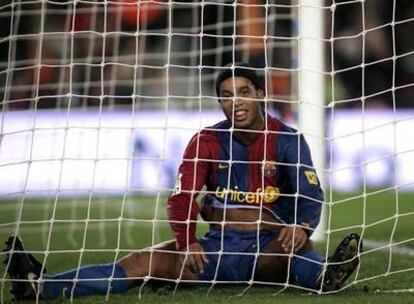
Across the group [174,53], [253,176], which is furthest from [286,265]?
[174,53]

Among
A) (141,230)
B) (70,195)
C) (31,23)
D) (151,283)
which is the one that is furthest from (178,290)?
(31,23)

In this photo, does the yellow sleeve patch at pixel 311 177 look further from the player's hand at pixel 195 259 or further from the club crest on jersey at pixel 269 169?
the player's hand at pixel 195 259

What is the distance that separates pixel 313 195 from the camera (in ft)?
19.7

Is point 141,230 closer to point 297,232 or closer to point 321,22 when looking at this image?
point 321,22

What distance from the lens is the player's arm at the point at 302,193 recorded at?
593 centimetres

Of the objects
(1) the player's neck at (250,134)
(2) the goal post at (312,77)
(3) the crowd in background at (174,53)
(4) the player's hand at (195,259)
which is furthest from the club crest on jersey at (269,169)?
(3) the crowd in background at (174,53)

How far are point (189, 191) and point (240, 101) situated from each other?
22.7 inches

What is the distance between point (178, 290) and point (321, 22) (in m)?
2.90

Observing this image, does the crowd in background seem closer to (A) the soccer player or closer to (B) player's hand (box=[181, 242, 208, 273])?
(A) the soccer player

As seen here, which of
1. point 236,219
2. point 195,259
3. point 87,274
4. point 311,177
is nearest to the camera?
point 87,274

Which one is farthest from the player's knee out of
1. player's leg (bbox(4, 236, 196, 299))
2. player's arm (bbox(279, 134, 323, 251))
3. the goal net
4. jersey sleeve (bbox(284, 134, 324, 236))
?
the goal net

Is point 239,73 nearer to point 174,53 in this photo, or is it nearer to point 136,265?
point 136,265

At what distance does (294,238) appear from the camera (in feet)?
19.4

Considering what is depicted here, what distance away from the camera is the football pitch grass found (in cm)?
579
